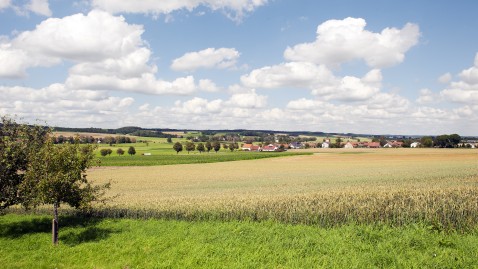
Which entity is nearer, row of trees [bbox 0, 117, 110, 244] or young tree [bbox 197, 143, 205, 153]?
row of trees [bbox 0, 117, 110, 244]

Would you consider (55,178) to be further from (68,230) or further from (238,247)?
(238,247)

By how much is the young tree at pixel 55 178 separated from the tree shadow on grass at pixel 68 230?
1221mm

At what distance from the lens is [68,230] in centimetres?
2103

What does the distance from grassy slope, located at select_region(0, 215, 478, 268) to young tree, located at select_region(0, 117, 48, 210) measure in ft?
8.59

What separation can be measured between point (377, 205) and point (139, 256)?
14028 millimetres

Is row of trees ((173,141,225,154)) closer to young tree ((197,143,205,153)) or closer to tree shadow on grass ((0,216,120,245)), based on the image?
young tree ((197,143,205,153))

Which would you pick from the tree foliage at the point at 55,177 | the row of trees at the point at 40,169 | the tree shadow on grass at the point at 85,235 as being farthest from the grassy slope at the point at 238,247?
the tree foliage at the point at 55,177

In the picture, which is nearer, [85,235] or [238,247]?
[238,247]

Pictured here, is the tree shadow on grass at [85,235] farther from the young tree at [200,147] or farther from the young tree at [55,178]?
the young tree at [200,147]

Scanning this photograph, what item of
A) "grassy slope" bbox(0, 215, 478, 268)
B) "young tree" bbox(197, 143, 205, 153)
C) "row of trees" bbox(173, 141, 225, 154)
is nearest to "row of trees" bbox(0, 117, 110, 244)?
"grassy slope" bbox(0, 215, 478, 268)

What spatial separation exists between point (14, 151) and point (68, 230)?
557cm

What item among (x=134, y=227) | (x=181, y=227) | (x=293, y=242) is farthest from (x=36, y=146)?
(x=293, y=242)

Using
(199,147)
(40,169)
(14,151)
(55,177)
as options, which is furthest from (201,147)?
(55,177)

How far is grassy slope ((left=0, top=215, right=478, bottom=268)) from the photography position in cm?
1444
